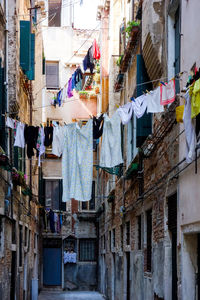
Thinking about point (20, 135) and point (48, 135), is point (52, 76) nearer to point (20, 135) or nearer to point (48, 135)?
point (48, 135)

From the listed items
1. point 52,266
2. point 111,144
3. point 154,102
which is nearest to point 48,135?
point 111,144

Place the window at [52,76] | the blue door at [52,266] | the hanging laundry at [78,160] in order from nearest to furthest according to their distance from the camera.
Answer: the hanging laundry at [78,160] → the blue door at [52,266] → the window at [52,76]

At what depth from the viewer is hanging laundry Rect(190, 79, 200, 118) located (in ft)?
20.3

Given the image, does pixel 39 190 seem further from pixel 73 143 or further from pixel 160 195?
pixel 160 195

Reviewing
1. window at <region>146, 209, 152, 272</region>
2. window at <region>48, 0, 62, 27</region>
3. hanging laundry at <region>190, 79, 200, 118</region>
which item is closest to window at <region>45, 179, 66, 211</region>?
window at <region>48, 0, 62, 27</region>

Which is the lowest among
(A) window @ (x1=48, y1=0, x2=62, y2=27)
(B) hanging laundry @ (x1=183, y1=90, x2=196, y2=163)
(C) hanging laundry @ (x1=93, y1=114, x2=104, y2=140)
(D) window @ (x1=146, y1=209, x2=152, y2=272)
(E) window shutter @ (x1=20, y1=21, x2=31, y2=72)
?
(D) window @ (x1=146, y1=209, x2=152, y2=272)

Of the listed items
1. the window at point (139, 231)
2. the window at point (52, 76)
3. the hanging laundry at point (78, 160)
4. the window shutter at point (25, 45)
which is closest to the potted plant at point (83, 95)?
the window at point (52, 76)

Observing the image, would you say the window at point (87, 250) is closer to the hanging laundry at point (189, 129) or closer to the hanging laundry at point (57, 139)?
the hanging laundry at point (57, 139)

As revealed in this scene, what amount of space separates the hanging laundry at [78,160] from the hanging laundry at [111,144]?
21.1 inches

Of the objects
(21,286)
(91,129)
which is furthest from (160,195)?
(21,286)

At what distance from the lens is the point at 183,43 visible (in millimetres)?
8094

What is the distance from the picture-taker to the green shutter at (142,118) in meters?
11.6

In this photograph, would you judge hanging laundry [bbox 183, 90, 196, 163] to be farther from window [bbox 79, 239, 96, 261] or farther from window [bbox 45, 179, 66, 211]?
window [bbox 79, 239, 96, 261]

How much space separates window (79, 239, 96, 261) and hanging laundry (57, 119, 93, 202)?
17981 mm
